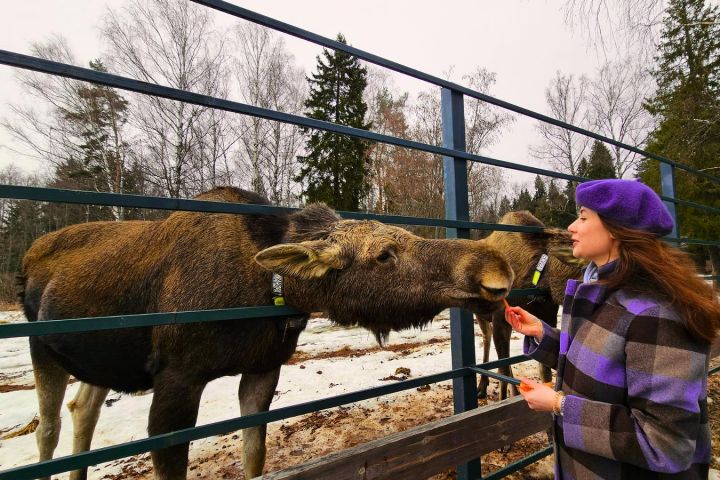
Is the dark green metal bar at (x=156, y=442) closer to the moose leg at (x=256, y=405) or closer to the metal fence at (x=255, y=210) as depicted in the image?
the metal fence at (x=255, y=210)

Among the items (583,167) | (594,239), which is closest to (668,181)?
(594,239)

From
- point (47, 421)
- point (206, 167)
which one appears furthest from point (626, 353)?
point (206, 167)

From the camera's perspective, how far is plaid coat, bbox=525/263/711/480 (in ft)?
3.55

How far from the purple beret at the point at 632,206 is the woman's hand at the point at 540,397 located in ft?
2.39

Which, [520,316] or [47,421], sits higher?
[520,316]

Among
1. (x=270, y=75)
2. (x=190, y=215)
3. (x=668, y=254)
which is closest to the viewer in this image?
(x=668, y=254)

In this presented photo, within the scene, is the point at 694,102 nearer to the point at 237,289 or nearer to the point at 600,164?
the point at 600,164

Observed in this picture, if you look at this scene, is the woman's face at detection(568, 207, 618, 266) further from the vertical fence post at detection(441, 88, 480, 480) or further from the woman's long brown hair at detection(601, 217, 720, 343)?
the vertical fence post at detection(441, 88, 480, 480)

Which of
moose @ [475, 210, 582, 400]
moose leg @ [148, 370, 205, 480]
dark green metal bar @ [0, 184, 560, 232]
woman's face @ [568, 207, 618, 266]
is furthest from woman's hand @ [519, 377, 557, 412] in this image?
moose @ [475, 210, 582, 400]

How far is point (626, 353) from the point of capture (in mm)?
1201

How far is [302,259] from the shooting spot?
2100 mm

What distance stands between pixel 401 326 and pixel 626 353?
1.34m

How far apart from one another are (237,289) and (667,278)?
2.18 m

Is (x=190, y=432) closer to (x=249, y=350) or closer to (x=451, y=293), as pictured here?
(x=249, y=350)
